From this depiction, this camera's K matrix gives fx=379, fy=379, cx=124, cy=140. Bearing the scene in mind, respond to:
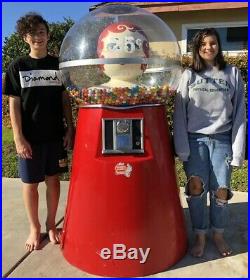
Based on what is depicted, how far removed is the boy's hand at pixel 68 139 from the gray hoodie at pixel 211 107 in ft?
3.09

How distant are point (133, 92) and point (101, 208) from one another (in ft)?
2.91

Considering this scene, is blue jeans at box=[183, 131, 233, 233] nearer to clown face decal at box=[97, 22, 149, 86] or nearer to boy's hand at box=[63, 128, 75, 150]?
clown face decal at box=[97, 22, 149, 86]

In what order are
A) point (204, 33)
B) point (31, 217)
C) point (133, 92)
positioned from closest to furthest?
1. point (133, 92)
2. point (204, 33)
3. point (31, 217)

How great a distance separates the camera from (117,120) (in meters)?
2.74

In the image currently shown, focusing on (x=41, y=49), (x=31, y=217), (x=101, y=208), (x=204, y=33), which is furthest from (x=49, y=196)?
(x=204, y=33)

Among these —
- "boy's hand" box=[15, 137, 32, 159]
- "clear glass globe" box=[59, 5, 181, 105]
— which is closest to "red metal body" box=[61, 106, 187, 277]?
"clear glass globe" box=[59, 5, 181, 105]

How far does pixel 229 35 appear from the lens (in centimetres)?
931

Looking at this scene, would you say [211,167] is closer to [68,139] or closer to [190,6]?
[68,139]

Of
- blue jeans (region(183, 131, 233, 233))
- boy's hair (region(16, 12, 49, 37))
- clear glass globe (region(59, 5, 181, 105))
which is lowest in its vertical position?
blue jeans (region(183, 131, 233, 233))

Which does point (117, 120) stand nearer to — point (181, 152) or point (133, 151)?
point (133, 151)

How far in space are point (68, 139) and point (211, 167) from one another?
1252 millimetres

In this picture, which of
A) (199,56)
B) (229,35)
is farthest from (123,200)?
(229,35)

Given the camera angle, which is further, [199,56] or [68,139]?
[68,139]

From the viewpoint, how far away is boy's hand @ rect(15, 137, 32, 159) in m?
3.05
